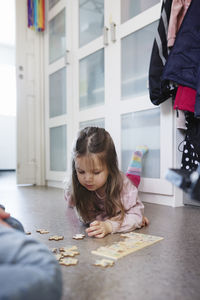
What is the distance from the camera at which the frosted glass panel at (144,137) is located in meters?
1.97

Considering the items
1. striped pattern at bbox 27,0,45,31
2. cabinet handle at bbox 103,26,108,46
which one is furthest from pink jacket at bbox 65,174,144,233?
striped pattern at bbox 27,0,45,31

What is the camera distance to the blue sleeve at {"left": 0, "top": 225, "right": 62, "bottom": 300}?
0.46 meters

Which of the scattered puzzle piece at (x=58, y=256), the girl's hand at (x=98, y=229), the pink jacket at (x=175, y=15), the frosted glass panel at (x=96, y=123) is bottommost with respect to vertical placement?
the scattered puzzle piece at (x=58, y=256)

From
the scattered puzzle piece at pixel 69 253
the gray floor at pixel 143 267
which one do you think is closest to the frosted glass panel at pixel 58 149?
the gray floor at pixel 143 267

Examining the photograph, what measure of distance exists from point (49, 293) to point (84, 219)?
2.92 ft

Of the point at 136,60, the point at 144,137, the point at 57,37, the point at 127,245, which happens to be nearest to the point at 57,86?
the point at 57,37

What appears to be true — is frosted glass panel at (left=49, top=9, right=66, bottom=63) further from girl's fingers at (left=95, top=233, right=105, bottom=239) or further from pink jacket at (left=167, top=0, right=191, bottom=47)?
girl's fingers at (left=95, top=233, right=105, bottom=239)

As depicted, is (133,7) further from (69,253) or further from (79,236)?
(69,253)

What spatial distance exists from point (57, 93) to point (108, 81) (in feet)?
3.27

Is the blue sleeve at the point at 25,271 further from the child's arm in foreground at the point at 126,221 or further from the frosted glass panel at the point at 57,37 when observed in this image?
the frosted glass panel at the point at 57,37

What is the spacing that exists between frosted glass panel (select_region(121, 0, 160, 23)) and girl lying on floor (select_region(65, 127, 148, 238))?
1.16 m

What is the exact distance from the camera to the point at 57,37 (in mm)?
3176

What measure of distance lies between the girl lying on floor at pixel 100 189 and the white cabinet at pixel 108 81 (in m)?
0.63

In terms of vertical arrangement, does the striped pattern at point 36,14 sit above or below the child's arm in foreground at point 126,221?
above
